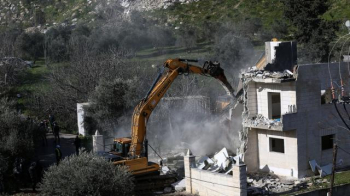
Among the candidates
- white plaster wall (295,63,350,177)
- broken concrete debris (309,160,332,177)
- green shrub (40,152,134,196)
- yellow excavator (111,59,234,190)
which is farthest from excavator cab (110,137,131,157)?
broken concrete debris (309,160,332,177)

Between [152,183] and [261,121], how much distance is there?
6146mm

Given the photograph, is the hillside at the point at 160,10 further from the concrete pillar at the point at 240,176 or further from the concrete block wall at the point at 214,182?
the concrete pillar at the point at 240,176

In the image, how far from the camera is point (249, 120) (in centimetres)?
2811

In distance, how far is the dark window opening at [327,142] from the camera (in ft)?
93.4

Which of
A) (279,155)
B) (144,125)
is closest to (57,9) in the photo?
(144,125)

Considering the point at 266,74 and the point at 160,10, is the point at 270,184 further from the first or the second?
the point at 160,10

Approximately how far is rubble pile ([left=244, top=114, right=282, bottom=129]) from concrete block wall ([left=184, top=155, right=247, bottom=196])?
4.16 m

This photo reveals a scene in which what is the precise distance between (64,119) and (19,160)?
1701cm

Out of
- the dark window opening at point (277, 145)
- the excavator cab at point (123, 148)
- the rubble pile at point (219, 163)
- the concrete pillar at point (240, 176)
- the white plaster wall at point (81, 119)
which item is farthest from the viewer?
the white plaster wall at point (81, 119)

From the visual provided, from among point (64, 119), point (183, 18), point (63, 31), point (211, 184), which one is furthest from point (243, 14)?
point (211, 184)

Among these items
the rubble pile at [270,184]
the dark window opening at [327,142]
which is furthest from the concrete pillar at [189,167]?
the dark window opening at [327,142]

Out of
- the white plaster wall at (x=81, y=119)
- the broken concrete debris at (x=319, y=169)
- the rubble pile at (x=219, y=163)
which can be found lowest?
the broken concrete debris at (x=319, y=169)

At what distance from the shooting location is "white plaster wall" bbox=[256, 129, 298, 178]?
27.1 m

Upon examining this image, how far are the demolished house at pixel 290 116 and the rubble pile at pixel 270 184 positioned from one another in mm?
605
